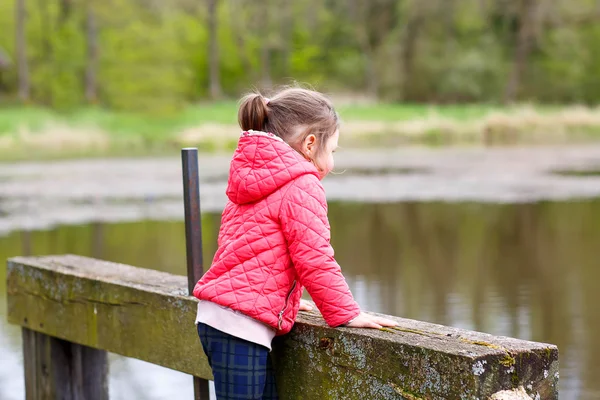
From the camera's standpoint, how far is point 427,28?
42.9 meters

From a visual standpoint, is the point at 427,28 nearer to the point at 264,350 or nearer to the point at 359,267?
the point at 359,267

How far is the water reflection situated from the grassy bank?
12.5 metres

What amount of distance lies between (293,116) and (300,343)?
0.59 metres

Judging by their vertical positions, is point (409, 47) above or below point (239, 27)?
below

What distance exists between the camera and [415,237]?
30.9 ft

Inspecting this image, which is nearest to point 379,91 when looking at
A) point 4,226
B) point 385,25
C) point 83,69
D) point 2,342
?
point 385,25

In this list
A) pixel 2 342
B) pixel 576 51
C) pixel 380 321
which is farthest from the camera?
pixel 576 51

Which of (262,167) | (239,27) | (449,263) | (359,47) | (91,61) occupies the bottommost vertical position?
(449,263)

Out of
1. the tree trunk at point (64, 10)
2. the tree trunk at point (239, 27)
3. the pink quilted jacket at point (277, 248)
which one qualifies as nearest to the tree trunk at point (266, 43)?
the tree trunk at point (239, 27)

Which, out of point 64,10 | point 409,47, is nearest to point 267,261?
point 409,47

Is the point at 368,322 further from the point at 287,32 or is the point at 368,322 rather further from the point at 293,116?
the point at 287,32

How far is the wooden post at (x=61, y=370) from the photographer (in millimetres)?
3434

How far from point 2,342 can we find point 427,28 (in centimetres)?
3904

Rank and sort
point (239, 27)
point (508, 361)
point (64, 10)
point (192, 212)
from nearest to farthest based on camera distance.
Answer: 1. point (508, 361)
2. point (192, 212)
3. point (64, 10)
4. point (239, 27)
